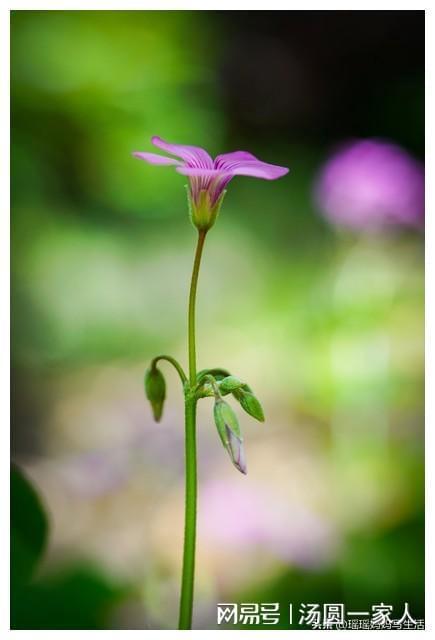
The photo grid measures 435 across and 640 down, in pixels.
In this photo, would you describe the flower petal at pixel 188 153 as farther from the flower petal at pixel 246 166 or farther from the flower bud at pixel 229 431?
the flower bud at pixel 229 431

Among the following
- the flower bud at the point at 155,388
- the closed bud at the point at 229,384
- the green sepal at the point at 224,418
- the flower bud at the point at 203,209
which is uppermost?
the flower bud at the point at 203,209

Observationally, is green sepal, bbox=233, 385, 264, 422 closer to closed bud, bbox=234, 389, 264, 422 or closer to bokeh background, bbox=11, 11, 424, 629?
closed bud, bbox=234, 389, 264, 422

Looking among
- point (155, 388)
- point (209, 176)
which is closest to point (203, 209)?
point (209, 176)

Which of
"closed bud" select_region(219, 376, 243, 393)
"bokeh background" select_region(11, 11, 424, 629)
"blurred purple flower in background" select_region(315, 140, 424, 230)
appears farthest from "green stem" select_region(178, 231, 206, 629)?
"blurred purple flower in background" select_region(315, 140, 424, 230)

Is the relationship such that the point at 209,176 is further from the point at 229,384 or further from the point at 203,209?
the point at 229,384

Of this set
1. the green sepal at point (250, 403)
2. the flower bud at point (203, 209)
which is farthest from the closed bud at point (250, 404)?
the flower bud at point (203, 209)
